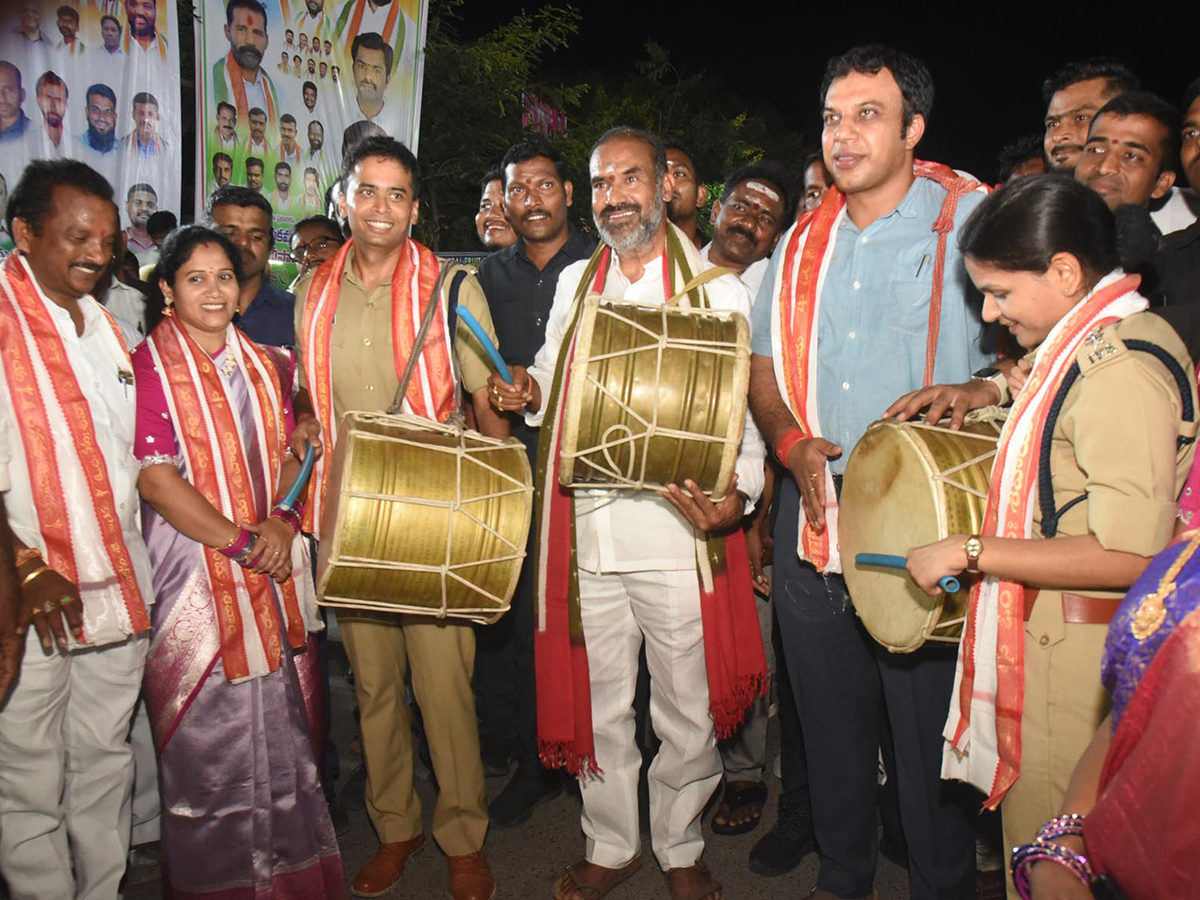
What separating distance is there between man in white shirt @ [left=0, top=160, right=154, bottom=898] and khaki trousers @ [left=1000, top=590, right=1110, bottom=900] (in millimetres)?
2447

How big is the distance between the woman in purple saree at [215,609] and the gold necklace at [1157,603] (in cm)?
253

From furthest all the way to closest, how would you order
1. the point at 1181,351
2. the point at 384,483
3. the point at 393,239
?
the point at 393,239
the point at 384,483
the point at 1181,351

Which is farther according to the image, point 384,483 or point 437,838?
point 437,838

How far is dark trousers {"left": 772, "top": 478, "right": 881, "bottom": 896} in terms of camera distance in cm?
293

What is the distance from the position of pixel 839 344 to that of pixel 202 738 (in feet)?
7.70

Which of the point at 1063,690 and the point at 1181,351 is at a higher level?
the point at 1181,351

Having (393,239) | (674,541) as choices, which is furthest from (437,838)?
(393,239)

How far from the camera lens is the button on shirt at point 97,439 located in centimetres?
264

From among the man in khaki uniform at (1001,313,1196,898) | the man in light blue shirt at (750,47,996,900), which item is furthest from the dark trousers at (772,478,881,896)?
the man in khaki uniform at (1001,313,1196,898)

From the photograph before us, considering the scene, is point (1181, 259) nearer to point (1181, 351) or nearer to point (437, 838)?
point (1181, 351)

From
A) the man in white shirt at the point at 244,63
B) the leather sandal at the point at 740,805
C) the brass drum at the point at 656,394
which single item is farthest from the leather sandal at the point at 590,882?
the man in white shirt at the point at 244,63

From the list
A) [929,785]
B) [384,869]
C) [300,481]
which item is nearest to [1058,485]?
[929,785]

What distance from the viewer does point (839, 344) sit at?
286 cm

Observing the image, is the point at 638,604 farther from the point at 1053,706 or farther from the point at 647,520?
the point at 1053,706
